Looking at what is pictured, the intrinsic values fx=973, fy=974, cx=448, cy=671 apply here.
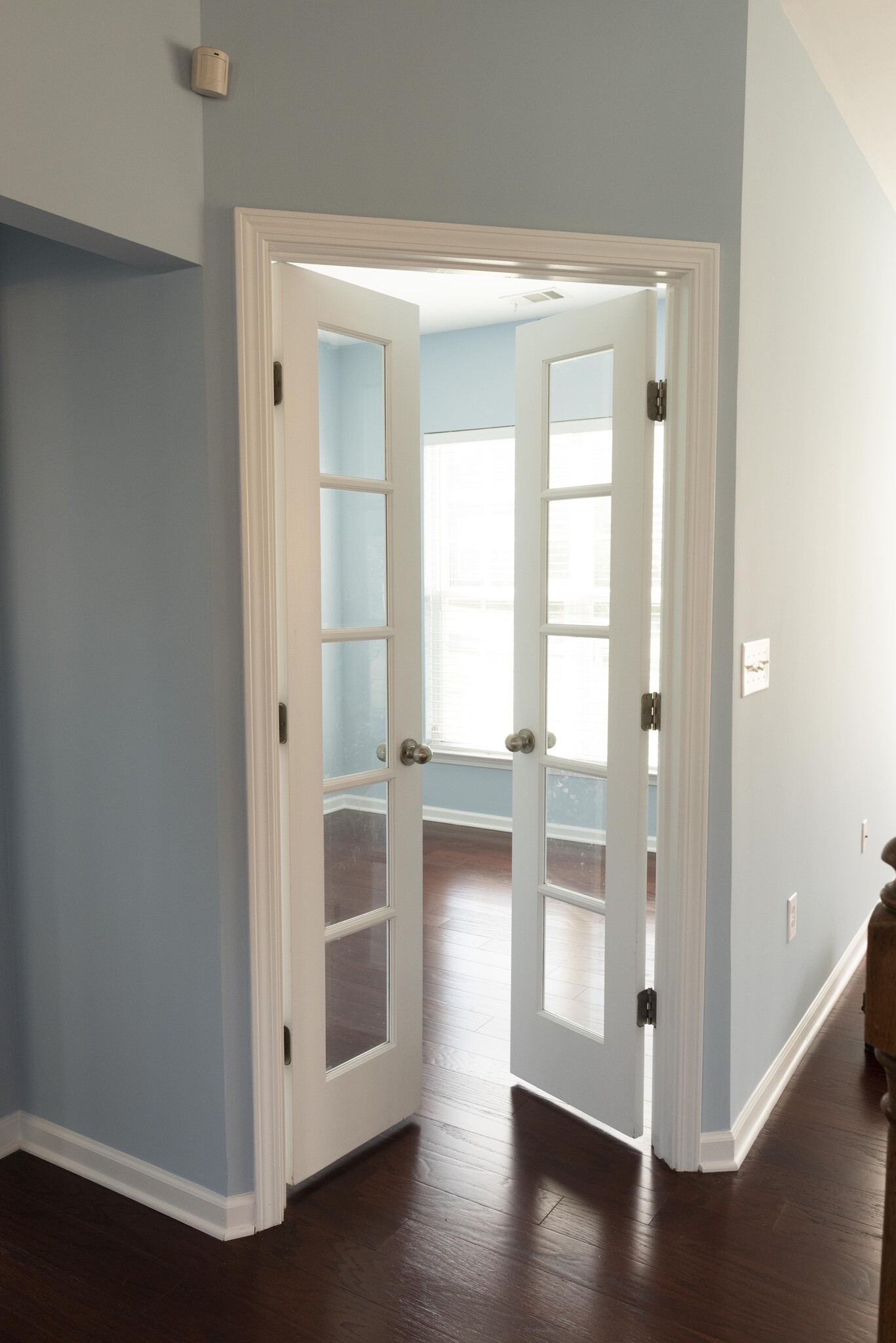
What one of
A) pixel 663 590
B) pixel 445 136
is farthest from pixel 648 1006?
pixel 445 136

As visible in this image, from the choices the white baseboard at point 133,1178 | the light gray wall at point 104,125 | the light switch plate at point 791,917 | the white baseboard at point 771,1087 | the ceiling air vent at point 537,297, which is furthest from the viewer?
the ceiling air vent at point 537,297

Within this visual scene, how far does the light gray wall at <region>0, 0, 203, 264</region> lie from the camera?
164cm

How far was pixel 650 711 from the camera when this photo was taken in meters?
2.39

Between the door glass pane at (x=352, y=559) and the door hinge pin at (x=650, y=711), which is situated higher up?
the door glass pane at (x=352, y=559)

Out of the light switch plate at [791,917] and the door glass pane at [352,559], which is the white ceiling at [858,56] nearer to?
the door glass pane at [352,559]

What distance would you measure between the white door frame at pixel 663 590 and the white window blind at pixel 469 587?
11.2ft

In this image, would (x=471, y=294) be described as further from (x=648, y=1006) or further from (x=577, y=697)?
(x=648, y=1006)

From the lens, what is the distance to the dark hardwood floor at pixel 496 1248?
1914mm

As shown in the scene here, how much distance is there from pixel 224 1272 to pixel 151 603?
143 cm

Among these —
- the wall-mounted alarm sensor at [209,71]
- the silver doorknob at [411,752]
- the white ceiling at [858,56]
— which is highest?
the white ceiling at [858,56]

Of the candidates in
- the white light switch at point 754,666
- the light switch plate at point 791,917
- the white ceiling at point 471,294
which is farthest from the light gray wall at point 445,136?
the white ceiling at point 471,294

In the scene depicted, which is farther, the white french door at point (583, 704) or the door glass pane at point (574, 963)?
the door glass pane at point (574, 963)

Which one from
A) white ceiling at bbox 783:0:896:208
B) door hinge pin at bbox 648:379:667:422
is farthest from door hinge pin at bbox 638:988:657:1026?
white ceiling at bbox 783:0:896:208

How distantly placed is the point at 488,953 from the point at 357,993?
1.49 meters
